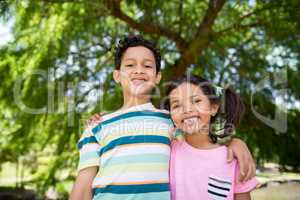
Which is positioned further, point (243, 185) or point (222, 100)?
point (222, 100)

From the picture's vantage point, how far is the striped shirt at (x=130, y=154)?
1409 mm

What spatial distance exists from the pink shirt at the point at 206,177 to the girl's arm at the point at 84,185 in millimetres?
298

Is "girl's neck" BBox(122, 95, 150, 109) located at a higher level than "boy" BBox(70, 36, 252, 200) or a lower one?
higher

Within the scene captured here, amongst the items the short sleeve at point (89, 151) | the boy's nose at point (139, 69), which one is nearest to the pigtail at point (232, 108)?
the boy's nose at point (139, 69)

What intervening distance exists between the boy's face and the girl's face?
12 cm

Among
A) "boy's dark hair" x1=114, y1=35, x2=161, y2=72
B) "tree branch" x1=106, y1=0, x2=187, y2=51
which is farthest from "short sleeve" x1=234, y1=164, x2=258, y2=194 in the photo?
"tree branch" x1=106, y1=0, x2=187, y2=51

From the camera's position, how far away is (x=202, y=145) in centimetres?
156

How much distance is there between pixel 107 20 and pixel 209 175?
325 centimetres

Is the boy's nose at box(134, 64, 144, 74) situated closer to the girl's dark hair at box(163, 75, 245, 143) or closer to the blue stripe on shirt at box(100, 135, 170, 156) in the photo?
the girl's dark hair at box(163, 75, 245, 143)

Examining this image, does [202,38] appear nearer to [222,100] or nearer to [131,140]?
[222,100]

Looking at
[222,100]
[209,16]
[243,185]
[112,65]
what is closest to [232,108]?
[222,100]

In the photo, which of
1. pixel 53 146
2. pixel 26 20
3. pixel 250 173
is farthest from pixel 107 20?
pixel 250 173

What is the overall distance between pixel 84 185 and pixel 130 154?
0.68ft

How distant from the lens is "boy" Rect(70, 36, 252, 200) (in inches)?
55.7
